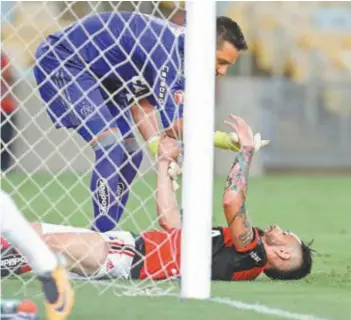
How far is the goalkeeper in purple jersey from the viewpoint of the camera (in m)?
5.93

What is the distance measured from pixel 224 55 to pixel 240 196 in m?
0.70

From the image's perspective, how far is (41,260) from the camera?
416 centimetres

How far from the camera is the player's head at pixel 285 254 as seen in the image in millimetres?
5695

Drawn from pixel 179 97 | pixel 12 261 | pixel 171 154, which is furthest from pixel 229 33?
pixel 12 261

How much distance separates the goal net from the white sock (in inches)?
40.5

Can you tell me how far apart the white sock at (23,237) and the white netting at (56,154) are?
105 centimetres

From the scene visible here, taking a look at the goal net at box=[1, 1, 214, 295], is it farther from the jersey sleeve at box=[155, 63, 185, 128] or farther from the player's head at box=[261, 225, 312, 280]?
the player's head at box=[261, 225, 312, 280]

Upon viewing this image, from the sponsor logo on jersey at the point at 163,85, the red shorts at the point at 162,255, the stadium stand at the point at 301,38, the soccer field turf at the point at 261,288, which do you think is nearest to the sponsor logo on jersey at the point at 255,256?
the soccer field turf at the point at 261,288

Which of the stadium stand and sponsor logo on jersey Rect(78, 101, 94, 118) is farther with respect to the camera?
the stadium stand

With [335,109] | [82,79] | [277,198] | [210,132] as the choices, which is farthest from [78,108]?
[335,109]

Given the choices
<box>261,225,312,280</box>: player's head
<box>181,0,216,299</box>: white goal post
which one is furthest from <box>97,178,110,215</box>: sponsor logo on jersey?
<box>181,0,216,299</box>: white goal post

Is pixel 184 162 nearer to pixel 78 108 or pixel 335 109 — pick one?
pixel 78 108

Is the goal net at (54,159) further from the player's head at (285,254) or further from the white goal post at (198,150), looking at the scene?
the player's head at (285,254)

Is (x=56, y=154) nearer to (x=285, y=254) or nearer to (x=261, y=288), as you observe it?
(x=285, y=254)
